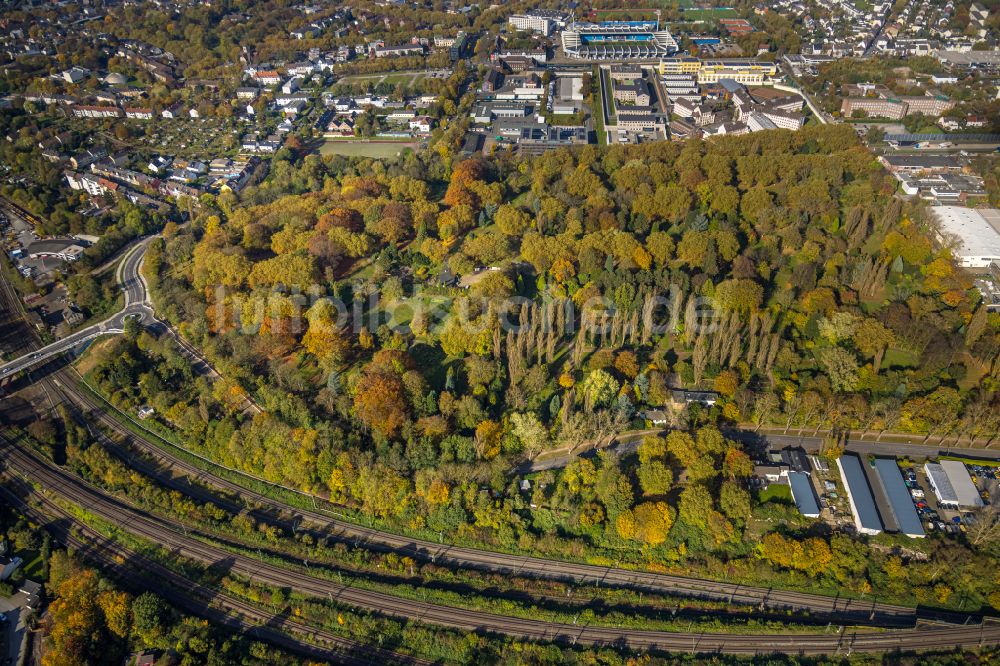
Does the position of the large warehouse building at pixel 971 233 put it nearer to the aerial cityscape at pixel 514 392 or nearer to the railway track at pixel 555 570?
the aerial cityscape at pixel 514 392

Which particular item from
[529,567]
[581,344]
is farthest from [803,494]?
[581,344]

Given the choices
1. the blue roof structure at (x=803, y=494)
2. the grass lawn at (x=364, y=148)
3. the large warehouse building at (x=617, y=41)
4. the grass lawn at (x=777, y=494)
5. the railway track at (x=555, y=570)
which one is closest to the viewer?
the railway track at (x=555, y=570)

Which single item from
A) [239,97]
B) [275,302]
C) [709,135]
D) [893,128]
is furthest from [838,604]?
[239,97]

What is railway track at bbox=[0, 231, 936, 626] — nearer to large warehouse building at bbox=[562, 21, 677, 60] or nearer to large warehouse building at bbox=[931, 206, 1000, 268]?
large warehouse building at bbox=[931, 206, 1000, 268]

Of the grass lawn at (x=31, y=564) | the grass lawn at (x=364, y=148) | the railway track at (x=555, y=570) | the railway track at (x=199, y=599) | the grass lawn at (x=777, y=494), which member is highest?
the grass lawn at (x=364, y=148)

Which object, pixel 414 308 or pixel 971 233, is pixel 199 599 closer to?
pixel 414 308

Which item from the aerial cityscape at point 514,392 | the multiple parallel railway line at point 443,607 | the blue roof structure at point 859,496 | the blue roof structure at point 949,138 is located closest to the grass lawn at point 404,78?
the aerial cityscape at point 514,392

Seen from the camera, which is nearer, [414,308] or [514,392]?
[514,392]
